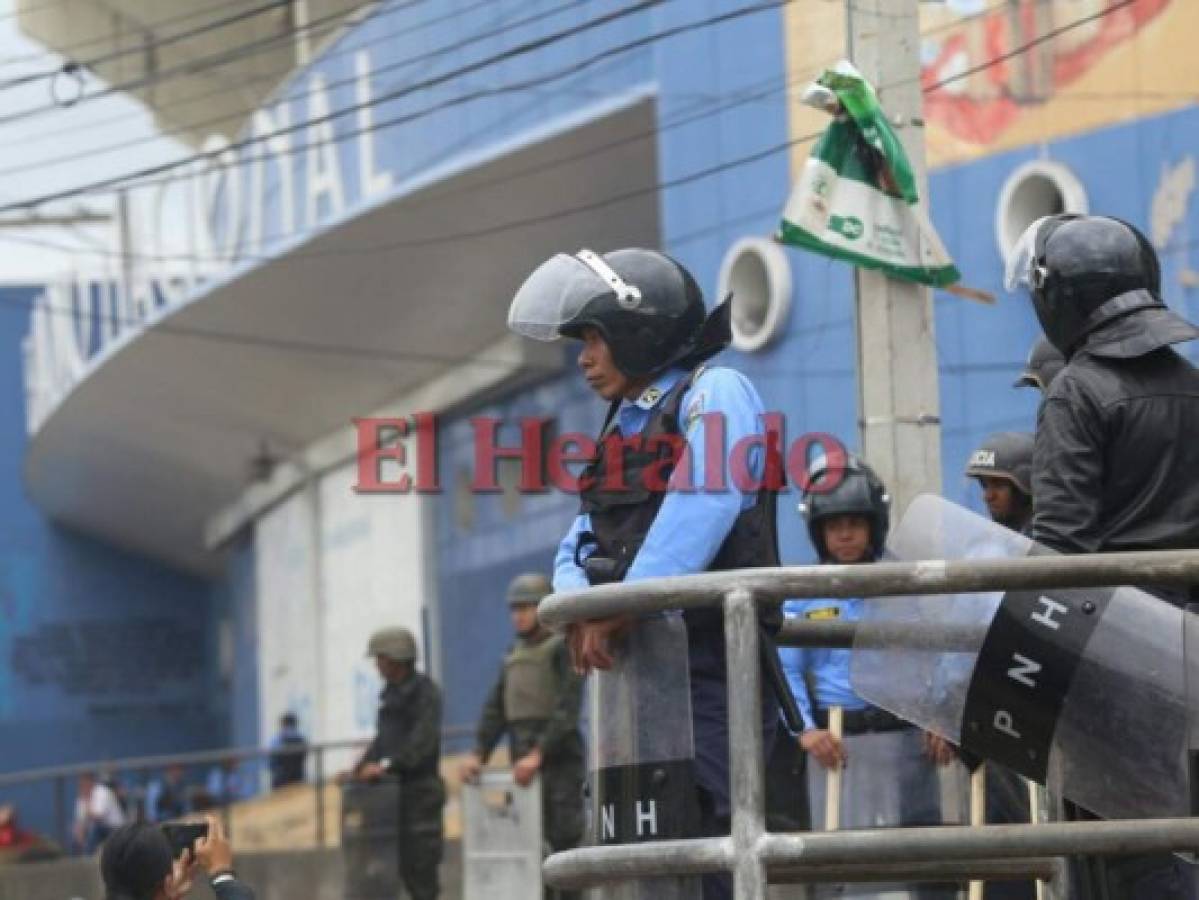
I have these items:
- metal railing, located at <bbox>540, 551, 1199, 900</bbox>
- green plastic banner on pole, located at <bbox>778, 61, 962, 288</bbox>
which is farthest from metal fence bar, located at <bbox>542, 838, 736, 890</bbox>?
green plastic banner on pole, located at <bbox>778, 61, 962, 288</bbox>

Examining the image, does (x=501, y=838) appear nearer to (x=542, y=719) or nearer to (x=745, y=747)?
(x=542, y=719)

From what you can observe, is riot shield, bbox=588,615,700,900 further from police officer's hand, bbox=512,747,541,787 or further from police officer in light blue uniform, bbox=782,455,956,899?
police officer's hand, bbox=512,747,541,787

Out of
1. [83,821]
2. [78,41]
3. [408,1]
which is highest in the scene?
[78,41]

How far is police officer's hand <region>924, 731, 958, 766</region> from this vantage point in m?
7.90

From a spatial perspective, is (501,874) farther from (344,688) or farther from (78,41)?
(78,41)

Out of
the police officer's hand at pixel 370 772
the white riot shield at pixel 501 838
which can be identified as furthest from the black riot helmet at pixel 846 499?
the police officer's hand at pixel 370 772

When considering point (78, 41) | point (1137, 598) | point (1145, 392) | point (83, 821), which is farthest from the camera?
point (78, 41)

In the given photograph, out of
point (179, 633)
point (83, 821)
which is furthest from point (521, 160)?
point (179, 633)

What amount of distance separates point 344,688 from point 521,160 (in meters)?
13.3

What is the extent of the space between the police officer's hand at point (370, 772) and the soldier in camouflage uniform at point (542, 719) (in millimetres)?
728

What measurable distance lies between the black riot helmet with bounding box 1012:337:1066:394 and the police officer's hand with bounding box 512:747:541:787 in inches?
285

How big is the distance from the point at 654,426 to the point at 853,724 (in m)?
2.88

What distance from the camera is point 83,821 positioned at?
27.0 metres

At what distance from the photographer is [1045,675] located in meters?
5.72
